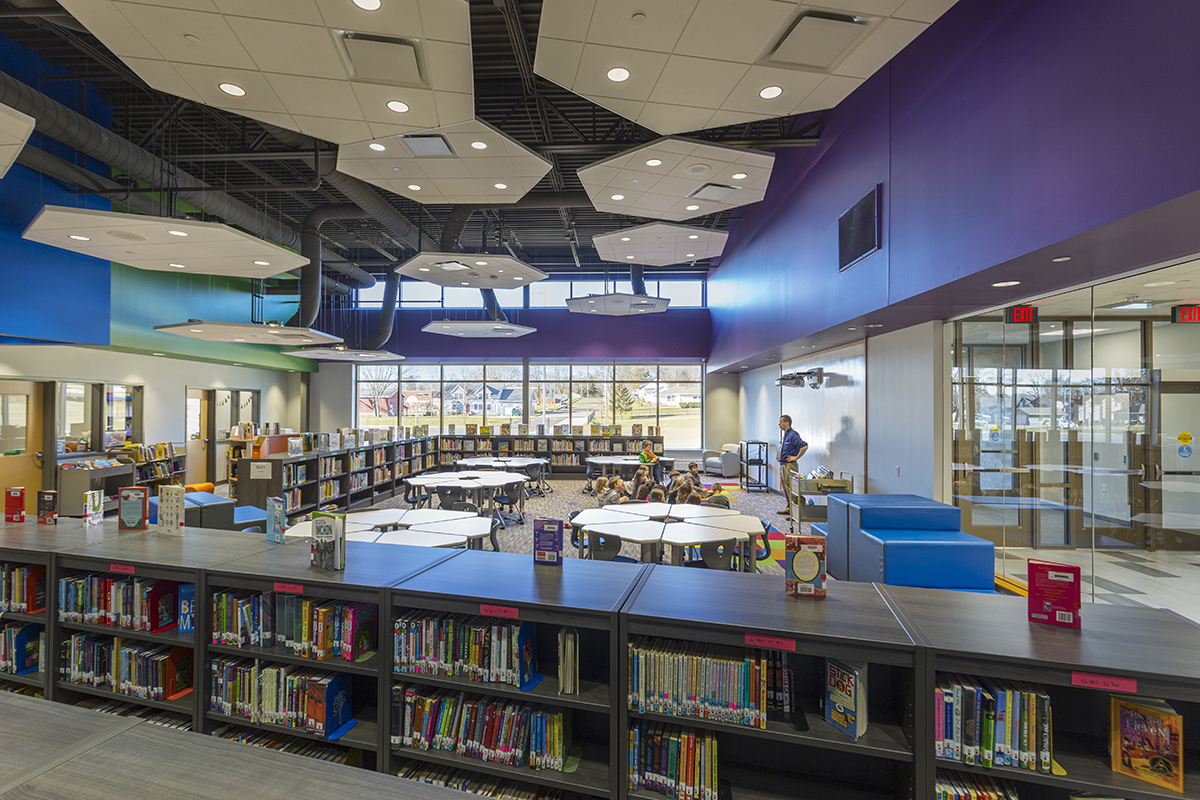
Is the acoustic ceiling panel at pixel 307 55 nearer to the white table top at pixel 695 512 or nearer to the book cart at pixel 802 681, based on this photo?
the book cart at pixel 802 681

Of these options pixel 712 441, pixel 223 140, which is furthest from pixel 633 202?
pixel 712 441

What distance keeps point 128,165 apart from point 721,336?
11.7 metres

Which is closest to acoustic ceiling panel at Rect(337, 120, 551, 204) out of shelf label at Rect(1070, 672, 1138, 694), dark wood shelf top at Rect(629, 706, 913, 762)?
dark wood shelf top at Rect(629, 706, 913, 762)

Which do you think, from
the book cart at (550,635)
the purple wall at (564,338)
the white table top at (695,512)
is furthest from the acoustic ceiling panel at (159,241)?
the purple wall at (564,338)

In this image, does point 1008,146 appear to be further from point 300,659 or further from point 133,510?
point 133,510

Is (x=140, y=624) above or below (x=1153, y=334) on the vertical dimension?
below

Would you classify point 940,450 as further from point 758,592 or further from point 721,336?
point 721,336

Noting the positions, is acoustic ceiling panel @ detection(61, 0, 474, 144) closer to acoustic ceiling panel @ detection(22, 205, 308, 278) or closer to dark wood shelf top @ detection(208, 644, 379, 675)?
acoustic ceiling panel @ detection(22, 205, 308, 278)

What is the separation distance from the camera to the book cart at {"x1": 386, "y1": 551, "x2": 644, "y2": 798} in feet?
7.25

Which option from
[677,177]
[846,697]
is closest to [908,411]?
[677,177]

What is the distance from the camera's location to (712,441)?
17.0 meters

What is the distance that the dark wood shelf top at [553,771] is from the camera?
2195 mm

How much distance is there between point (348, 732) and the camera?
2.57m

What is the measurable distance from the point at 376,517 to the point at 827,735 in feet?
14.4
